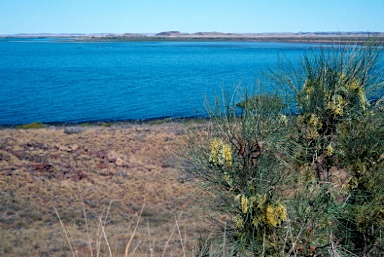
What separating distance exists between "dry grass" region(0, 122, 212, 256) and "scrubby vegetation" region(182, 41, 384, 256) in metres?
4.35

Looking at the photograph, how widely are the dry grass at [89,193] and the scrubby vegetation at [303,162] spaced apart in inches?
171

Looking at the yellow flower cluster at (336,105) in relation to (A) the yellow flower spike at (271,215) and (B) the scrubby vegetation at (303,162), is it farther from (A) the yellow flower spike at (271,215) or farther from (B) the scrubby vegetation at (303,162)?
(A) the yellow flower spike at (271,215)

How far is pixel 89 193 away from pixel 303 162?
47.0ft

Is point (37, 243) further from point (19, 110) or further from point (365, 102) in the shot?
point (19, 110)

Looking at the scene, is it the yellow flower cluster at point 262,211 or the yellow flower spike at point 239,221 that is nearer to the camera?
the yellow flower cluster at point 262,211

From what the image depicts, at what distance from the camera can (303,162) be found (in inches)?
218

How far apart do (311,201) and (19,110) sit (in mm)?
40772

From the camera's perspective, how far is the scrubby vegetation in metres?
4.74

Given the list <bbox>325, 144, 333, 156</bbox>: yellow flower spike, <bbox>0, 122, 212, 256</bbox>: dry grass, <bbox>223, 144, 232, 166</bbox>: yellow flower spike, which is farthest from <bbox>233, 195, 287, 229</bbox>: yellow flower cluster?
<bbox>0, 122, 212, 256</bbox>: dry grass

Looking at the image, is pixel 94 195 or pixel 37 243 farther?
pixel 94 195

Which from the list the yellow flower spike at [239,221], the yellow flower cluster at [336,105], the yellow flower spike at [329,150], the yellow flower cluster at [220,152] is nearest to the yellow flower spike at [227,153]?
the yellow flower cluster at [220,152]

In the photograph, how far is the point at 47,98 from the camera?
161 ft

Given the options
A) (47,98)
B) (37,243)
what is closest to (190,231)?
(37,243)

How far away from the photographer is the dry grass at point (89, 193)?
38.1 feet
